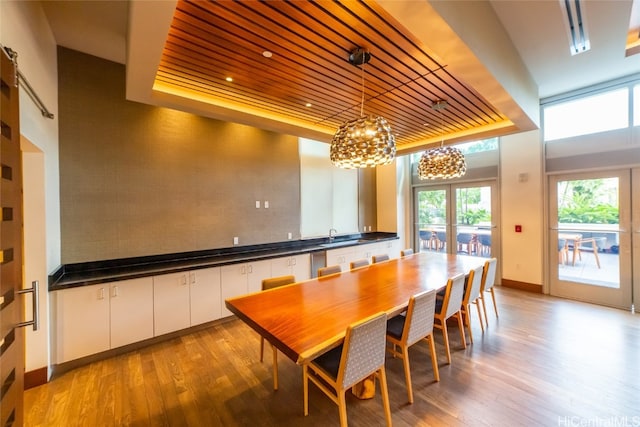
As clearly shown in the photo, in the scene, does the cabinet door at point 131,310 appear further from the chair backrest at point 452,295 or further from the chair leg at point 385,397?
the chair backrest at point 452,295

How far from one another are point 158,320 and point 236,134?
2729mm

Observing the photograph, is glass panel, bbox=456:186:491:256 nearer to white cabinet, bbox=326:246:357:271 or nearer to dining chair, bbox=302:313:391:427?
white cabinet, bbox=326:246:357:271

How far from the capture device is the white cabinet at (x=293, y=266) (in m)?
3.87

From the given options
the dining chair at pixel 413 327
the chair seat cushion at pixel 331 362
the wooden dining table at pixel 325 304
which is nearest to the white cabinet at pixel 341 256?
the wooden dining table at pixel 325 304

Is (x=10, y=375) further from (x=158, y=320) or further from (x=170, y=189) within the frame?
(x=170, y=189)

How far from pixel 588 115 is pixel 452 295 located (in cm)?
409

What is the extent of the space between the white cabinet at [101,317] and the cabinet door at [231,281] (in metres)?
0.80

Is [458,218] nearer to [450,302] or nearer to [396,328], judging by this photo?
[450,302]

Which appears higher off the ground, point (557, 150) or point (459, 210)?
point (557, 150)

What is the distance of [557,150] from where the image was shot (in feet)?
13.9

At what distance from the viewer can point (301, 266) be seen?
4188mm

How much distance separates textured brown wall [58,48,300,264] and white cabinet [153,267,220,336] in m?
0.52

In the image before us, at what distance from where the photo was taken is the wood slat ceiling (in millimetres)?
1754

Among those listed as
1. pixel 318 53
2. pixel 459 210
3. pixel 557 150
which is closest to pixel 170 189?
pixel 318 53
